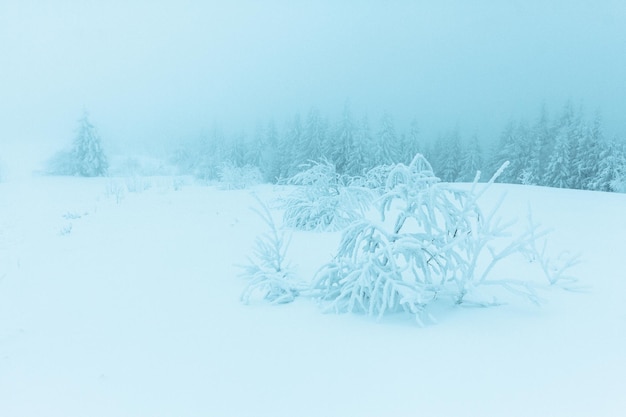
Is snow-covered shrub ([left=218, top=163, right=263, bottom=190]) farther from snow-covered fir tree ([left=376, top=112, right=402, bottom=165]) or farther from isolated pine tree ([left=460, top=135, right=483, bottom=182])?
isolated pine tree ([left=460, top=135, right=483, bottom=182])

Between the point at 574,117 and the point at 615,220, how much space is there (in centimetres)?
3179

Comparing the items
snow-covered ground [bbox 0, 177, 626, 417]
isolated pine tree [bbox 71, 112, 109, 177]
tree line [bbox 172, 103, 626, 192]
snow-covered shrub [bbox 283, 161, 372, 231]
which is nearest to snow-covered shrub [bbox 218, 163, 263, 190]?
tree line [bbox 172, 103, 626, 192]

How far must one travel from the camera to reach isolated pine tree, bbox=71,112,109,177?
29812mm

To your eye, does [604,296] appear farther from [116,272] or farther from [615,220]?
[116,272]

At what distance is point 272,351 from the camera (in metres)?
3.44

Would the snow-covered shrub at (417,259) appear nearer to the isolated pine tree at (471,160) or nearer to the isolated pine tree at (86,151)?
the isolated pine tree at (86,151)

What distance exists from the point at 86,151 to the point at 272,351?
31.6 m

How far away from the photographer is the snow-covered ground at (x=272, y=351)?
2.72m

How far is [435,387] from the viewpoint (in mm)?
2812

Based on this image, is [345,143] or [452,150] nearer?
[345,143]

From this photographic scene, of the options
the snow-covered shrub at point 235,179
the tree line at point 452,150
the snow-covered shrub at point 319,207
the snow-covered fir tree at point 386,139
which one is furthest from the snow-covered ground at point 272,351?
the snow-covered fir tree at point 386,139

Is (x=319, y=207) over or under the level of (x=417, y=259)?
over

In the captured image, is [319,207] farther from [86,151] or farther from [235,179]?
[86,151]

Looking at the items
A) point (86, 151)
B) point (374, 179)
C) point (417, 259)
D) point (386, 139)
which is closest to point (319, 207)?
point (374, 179)
